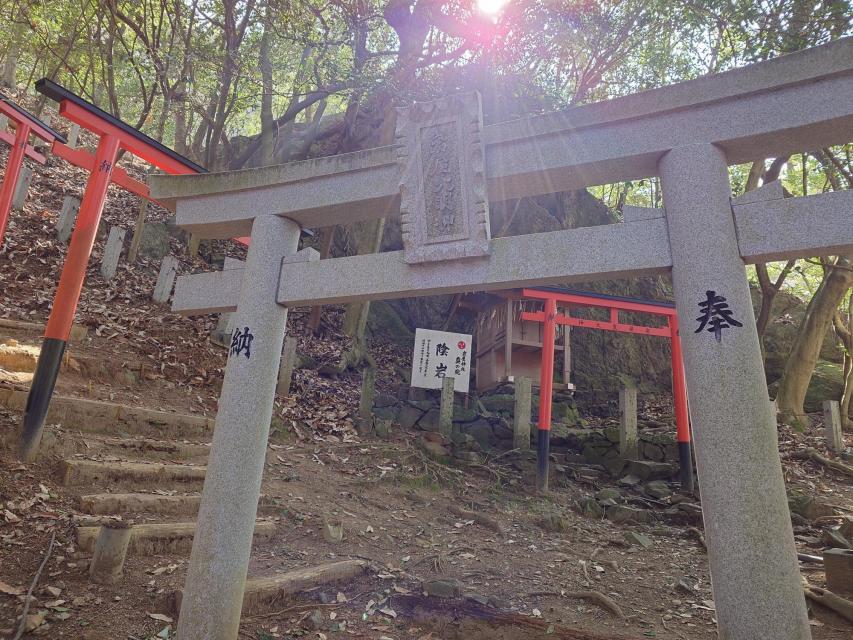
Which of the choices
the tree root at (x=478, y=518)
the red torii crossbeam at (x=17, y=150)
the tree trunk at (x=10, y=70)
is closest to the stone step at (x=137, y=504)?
the tree root at (x=478, y=518)

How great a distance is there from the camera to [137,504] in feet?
15.7

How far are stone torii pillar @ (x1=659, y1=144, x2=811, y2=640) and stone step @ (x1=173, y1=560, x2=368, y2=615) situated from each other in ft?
10.0

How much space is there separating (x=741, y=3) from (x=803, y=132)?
7.83 metres

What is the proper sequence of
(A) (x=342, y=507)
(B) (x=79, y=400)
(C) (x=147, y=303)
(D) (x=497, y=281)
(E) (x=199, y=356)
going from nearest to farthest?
(D) (x=497, y=281), (B) (x=79, y=400), (A) (x=342, y=507), (E) (x=199, y=356), (C) (x=147, y=303)

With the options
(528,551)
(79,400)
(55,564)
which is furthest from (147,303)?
(528,551)

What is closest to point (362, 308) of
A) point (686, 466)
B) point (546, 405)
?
point (546, 405)

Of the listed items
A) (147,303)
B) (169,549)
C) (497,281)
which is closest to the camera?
(497,281)

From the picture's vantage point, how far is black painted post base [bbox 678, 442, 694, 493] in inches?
336

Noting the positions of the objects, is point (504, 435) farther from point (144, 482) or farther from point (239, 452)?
point (239, 452)

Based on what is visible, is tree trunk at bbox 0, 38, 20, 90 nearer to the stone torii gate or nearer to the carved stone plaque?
the stone torii gate

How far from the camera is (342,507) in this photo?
6320mm

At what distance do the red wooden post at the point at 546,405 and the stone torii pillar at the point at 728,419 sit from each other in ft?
19.2

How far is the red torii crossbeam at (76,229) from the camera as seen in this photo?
494 cm

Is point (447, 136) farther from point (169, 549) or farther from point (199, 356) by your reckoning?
point (199, 356)
